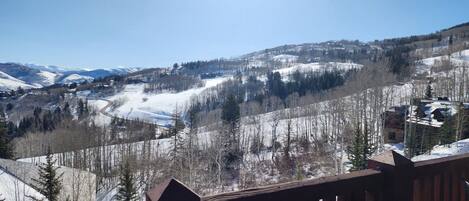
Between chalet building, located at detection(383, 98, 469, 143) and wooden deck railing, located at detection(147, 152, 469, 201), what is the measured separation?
Result: 28.2 metres

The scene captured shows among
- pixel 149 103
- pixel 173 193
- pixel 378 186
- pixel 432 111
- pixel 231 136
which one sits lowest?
pixel 149 103

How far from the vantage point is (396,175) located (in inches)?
79.7

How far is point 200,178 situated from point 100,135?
20273 mm

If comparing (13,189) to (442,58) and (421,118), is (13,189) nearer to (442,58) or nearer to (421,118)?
(421,118)

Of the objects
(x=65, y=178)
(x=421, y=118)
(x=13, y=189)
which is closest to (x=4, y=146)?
(x=65, y=178)

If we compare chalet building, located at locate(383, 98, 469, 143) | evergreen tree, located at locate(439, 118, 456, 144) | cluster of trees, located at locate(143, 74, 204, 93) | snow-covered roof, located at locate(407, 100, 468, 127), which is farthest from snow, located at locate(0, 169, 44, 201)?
cluster of trees, located at locate(143, 74, 204, 93)

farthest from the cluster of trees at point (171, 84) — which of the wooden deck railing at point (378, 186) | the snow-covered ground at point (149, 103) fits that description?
the wooden deck railing at point (378, 186)

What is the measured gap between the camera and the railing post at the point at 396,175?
2.02 metres

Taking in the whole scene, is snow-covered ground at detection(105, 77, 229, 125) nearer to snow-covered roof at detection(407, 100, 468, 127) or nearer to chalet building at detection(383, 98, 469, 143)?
chalet building at detection(383, 98, 469, 143)

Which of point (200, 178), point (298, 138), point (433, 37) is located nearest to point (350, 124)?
point (298, 138)

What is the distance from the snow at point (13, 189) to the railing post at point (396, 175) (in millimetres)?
22426

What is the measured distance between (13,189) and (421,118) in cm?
3132

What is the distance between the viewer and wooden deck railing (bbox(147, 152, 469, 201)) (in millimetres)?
1546

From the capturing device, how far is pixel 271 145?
148ft
